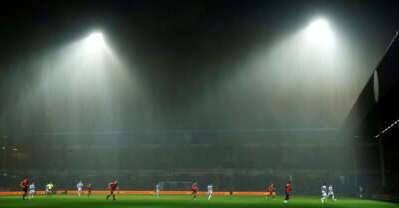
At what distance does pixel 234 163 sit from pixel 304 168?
1023 centimetres

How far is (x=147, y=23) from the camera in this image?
53156mm

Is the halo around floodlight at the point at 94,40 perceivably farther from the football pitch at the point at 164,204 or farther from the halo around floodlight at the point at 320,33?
the halo around floodlight at the point at 320,33

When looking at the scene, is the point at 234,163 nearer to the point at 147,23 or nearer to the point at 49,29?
the point at 147,23

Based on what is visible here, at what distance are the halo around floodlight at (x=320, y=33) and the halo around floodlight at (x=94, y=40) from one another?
22.7 m

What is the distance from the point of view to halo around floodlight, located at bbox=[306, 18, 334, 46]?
154ft

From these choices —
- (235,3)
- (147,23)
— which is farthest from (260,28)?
(147,23)

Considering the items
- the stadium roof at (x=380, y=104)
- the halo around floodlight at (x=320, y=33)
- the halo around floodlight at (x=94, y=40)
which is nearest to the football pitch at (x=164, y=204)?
the stadium roof at (x=380, y=104)

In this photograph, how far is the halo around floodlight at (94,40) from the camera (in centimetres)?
5294

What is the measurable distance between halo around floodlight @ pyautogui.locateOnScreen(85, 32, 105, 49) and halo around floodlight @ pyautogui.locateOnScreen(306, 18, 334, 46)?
22.7m

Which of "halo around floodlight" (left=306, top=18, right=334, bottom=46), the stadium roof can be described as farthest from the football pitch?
"halo around floodlight" (left=306, top=18, right=334, bottom=46)

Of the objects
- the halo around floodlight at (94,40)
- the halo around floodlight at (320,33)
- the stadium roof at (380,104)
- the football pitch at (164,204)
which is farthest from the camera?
the halo around floodlight at (94,40)

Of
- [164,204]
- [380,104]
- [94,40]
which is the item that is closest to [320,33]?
[380,104]

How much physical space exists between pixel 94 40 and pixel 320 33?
24767 millimetres

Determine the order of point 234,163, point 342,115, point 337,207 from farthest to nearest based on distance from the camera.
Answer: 1. point 234,163
2. point 342,115
3. point 337,207
